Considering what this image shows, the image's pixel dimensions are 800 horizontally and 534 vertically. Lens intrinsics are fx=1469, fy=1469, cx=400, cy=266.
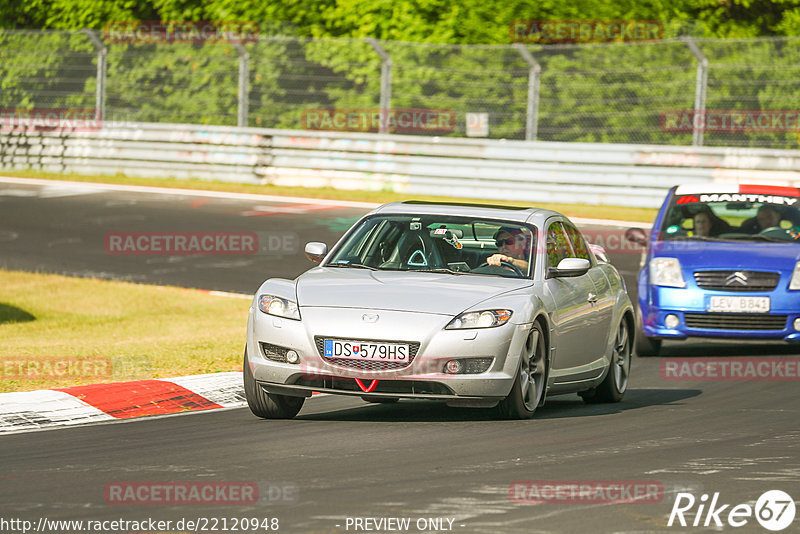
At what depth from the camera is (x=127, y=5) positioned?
34500 millimetres

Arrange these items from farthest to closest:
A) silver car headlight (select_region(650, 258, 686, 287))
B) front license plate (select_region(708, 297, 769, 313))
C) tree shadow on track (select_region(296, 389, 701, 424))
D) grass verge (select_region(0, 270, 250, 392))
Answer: silver car headlight (select_region(650, 258, 686, 287)) < front license plate (select_region(708, 297, 769, 313)) < grass verge (select_region(0, 270, 250, 392)) < tree shadow on track (select_region(296, 389, 701, 424))

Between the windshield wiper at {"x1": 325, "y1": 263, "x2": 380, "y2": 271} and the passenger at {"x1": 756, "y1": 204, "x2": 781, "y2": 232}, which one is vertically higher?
the windshield wiper at {"x1": 325, "y1": 263, "x2": 380, "y2": 271}

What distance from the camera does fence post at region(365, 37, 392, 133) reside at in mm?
27203

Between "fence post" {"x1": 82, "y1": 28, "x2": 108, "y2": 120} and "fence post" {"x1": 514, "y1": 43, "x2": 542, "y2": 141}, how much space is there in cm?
846

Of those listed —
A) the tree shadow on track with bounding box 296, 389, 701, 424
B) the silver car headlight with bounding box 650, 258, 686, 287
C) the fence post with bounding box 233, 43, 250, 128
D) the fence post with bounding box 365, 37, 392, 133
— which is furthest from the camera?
the fence post with bounding box 233, 43, 250, 128

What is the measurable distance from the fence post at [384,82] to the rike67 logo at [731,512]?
20790 millimetres

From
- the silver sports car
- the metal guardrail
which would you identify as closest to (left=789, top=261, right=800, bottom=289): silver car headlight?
the silver sports car

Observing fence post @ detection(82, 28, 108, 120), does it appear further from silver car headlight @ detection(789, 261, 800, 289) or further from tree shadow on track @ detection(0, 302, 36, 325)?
silver car headlight @ detection(789, 261, 800, 289)

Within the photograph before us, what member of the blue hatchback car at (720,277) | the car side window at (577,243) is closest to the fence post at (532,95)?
the blue hatchback car at (720,277)

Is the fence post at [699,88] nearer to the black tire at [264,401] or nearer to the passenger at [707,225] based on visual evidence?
the passenger at [707,225]

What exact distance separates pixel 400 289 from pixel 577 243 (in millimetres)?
2306

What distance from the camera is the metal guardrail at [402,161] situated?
24.9m

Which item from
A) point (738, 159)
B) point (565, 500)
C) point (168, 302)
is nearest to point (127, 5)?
point (738, 159)

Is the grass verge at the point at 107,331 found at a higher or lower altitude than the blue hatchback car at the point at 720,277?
lower
